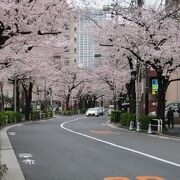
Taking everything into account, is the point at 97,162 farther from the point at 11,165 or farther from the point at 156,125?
the point at 156,125

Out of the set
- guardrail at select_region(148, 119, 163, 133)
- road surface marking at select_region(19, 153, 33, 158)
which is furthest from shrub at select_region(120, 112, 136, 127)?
road surface marking at select_region(19, 153, 33, 158)

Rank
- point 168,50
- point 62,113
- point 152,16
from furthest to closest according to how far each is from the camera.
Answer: point 62,113 → point 152,16 → point 168,50

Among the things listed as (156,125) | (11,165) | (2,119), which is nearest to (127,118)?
(156,125)

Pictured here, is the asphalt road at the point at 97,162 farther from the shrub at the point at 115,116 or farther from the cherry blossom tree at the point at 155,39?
the shrub at the point at 115,116

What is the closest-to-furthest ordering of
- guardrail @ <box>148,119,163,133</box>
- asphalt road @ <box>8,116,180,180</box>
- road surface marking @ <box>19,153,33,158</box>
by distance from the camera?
asphalt road @ <box>8,116,180,180</box> < road surface marking @ <box>19,153,33,158</box> < guardrail @ <box>148,119,163,133</box>

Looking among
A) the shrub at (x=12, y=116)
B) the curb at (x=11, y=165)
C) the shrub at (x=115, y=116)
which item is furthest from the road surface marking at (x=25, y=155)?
the shrub at (x=115, y=116)

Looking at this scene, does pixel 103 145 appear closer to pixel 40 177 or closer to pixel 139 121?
pixel 40 177

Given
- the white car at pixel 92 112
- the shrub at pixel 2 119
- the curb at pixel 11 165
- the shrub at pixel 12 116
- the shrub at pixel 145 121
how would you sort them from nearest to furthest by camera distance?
the curb at pixel 11 165 → the shrub at pixel 145 121 → the shrub at pixel 2 119 → the shrub at pixel 12 116 → the white car at pixel 92 112

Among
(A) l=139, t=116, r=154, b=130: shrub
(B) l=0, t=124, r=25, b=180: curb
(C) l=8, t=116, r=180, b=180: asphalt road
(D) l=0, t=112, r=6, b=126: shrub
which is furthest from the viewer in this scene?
(D) l=0, t=112, r=6, b=126: shrub

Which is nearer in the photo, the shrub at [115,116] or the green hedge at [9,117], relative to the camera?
the green hedge at [9,117]

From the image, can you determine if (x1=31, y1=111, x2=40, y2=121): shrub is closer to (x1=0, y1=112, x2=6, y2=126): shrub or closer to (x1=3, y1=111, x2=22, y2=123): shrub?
(x1=3, y1=111, x2=22, y2=123): shrub

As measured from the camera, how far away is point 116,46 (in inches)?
1244

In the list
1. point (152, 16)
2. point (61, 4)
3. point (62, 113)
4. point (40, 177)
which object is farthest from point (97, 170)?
point (62, 113)

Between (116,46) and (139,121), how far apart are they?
527cm
